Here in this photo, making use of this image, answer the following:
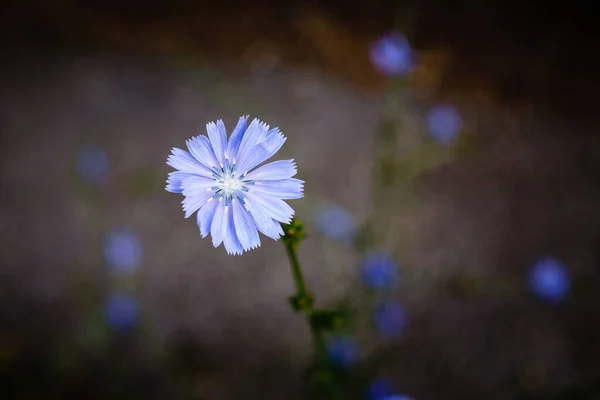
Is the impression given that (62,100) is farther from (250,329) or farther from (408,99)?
(408,99)

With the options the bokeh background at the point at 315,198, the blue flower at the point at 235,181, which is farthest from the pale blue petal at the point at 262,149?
the bokeh background at the point at 315,198

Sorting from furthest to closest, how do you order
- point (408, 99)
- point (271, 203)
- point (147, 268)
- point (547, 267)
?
point (408, 99), point (147, 268), point (547, 267), point (271, 203)

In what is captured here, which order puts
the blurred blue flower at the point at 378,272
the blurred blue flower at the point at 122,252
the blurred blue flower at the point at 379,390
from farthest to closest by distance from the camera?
1. the blurred blue flower at the point at 122,252
2. the blurred blue flower at the point at 378,272
3. the blurred blue flower at the point at 379,390

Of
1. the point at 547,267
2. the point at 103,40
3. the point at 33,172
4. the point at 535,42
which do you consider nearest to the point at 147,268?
the point at 33,172

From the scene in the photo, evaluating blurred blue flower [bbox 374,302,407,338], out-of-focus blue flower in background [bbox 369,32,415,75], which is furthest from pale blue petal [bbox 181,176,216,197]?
out-of-focus blue flower in background [bbox 369,32,415,75]

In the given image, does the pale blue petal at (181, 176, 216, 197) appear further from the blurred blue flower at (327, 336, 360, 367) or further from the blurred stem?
the blurred blue flower at (327, 336, 360, 367)

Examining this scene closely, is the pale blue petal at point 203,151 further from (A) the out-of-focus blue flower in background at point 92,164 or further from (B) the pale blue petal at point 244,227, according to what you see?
(A) the out-of-focus blue flower in background at point 92,164

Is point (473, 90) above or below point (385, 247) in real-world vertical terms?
above
